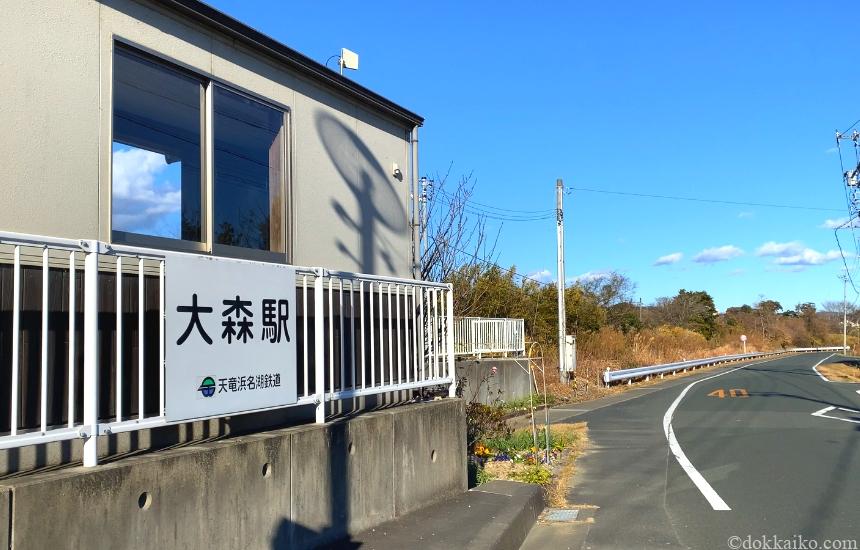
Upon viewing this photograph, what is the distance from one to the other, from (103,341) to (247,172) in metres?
2.96

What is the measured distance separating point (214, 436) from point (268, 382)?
1.62 ft

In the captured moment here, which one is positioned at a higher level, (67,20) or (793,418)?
(67,20)

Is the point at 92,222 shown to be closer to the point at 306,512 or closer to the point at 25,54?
the point at 25,54

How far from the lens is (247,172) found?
6.70 metres

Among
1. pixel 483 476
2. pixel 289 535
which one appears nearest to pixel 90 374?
pixel 289 535

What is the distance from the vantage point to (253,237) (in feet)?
21.9

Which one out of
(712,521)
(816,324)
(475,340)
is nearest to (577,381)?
(475,340)

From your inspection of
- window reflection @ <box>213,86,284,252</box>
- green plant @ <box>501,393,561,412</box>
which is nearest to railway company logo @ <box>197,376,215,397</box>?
window reflection @ <box>213,86,284,252</box>

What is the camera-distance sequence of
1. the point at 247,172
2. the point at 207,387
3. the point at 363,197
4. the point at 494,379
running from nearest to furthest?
the point at 207,387, the point at 247,172, the point at 363,197, the point at 494,379

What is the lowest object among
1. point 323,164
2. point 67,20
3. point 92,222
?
point 92,222

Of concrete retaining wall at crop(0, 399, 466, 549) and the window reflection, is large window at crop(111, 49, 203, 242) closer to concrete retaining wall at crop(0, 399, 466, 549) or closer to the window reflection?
the window reflection

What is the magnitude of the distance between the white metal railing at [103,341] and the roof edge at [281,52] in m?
2.43

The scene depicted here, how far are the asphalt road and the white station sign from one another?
10.7ft

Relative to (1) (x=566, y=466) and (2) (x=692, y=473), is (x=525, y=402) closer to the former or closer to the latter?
(1) (x=566, y=466)
